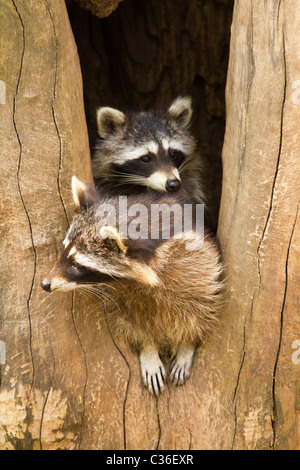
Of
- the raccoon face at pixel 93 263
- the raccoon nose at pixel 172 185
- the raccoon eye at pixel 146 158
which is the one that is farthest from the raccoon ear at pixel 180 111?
the raccoon face at pixel 93 263

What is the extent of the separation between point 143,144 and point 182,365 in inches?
53.2

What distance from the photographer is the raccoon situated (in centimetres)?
225

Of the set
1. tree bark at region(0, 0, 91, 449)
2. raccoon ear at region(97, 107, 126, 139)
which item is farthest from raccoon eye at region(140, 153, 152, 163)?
tree bark at region(0, 0, 91, 449)

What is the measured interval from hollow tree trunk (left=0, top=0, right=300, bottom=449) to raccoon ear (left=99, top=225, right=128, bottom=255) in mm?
358

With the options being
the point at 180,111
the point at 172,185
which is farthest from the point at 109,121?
the point at 172,185

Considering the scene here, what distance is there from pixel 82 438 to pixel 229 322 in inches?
35.0

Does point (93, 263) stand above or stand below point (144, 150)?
below

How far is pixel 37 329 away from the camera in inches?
98.3

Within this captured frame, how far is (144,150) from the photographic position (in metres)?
3.26

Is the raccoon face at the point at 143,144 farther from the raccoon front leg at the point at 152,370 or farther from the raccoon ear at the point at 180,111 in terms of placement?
the raccoon front leg at the point at 152,370

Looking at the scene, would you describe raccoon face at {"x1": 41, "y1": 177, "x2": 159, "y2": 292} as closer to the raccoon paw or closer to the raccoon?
the raccoon

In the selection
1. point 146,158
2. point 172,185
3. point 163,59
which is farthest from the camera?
point 163,59

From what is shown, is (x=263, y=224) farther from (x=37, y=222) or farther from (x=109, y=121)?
(x=109, y=121)

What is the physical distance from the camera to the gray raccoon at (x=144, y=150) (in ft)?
10.6
